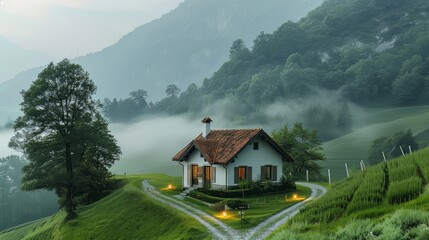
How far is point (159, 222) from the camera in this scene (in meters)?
38.9

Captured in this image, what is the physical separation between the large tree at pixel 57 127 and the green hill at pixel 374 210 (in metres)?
36.0

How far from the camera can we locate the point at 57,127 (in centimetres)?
5197

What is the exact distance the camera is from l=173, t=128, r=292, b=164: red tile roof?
4932 cm

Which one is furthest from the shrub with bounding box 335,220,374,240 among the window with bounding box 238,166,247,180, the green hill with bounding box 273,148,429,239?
the window with bounding box 238,166,247,180

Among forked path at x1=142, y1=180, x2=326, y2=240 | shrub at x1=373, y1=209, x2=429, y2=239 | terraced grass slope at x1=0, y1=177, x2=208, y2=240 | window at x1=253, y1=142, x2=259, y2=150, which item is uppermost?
window at x1=253, y1=142, x2=259, y2=150

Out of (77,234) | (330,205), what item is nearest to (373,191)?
(330,205)

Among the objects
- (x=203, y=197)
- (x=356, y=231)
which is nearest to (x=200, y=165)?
(x=203, y=197)

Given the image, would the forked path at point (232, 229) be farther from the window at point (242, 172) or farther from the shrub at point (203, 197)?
the window at point (242, 172)

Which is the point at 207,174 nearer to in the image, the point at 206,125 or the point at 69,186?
the point at 206,125

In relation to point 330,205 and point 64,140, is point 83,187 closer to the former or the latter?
point 64,140

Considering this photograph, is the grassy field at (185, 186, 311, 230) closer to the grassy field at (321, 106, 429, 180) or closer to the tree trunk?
the tree trunk

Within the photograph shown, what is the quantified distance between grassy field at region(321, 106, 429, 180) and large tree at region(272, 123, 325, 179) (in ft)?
159

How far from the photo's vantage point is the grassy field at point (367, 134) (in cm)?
13425

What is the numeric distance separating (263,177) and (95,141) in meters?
21.8
